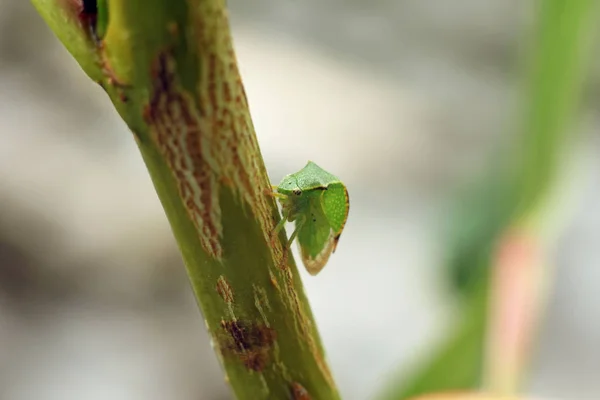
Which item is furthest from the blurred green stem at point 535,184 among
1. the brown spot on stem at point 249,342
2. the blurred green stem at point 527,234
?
the brown spot on stem at point 249,342

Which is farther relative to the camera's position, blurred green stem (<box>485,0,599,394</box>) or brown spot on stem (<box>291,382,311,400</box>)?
blurred green stem (<box>485,0,599,394</box>)

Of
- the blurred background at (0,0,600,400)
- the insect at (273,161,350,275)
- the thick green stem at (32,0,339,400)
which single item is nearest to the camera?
the thick green stem at (32,0,339,400)

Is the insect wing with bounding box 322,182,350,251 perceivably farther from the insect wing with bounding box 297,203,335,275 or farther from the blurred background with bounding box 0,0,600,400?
the blurred background with bounding box 0,0,600,400

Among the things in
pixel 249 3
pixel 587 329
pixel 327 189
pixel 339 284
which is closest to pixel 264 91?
pixel 249 3

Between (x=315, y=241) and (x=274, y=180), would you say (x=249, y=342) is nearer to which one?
(x=315, y=241)

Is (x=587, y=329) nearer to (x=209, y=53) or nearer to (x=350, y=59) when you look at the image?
(x=350, y=59)

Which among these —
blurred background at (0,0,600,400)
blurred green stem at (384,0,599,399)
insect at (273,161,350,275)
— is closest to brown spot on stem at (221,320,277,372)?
insect at (273,161,350,275)
